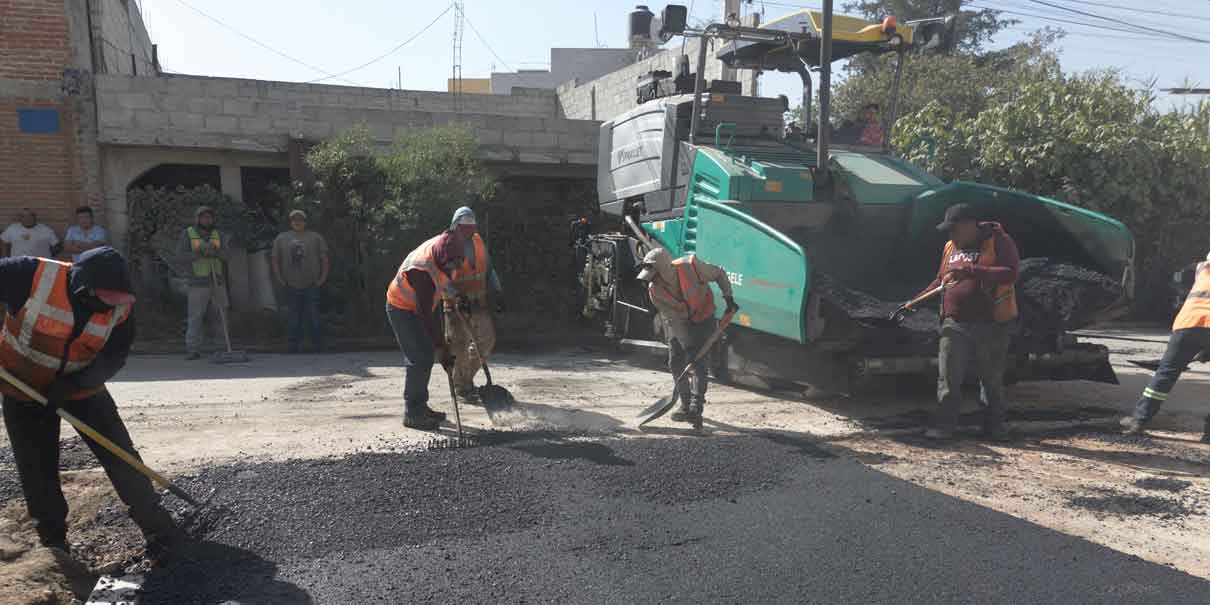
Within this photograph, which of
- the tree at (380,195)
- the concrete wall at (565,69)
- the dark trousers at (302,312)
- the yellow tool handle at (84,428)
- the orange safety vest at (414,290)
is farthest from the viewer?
the concrete wall at (565,69)

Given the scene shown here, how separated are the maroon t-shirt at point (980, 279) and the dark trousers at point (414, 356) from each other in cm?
309

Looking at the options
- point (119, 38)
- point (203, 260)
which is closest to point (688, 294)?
point (203, 260)

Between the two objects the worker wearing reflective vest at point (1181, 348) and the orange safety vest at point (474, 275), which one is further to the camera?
the orange safety vest at point (474, 275)

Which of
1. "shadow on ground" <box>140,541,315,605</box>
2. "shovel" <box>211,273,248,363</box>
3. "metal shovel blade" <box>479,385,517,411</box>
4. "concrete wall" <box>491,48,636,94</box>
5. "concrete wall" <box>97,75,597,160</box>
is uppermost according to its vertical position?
"concrete wall" <box>491,48,636,94</box>

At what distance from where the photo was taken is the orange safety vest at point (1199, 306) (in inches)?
190

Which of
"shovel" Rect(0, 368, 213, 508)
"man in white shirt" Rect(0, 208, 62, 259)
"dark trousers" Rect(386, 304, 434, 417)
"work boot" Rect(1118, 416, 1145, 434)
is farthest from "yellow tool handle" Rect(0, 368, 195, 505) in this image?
"man in white shirt" Rect(0, 208, 62, 259)

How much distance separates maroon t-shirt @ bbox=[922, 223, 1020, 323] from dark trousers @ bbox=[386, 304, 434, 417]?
122 inches

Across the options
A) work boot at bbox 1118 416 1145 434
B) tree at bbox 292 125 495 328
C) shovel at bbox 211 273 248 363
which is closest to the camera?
work boot at bbox 1118 416 1145 434

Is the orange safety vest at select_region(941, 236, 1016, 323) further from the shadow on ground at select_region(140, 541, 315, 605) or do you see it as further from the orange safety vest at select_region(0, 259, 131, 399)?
the orange safety vest at select_region(0, 259, 131, 399)

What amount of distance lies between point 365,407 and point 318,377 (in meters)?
1.34

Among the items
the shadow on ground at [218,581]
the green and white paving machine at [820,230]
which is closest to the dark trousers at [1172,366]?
the green and white paving machine at [820,230]

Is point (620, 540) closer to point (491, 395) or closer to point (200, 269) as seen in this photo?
point (491, 395)

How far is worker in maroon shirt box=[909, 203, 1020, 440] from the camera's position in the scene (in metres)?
4.68

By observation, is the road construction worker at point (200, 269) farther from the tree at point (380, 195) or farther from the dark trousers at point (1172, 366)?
the dark trousers at point (1172, 366)
